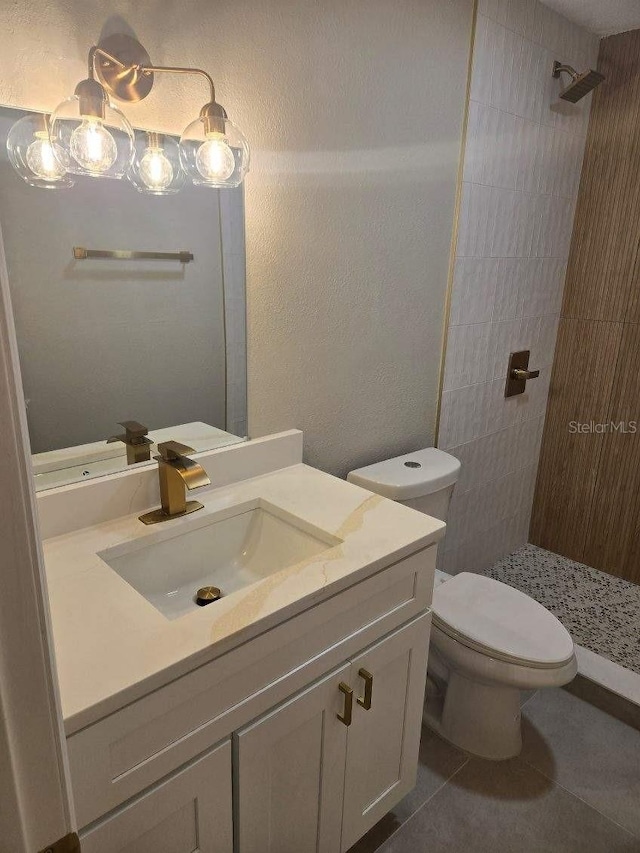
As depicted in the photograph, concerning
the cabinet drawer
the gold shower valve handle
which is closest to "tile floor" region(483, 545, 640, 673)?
the gold shower valve handle

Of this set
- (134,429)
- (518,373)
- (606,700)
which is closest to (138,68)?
(134,429)

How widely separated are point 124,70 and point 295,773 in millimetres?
1367

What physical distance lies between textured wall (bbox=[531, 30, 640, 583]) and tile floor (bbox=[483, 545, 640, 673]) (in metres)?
0.09

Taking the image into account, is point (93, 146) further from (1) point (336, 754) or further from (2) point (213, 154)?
(1) point (336, 754)

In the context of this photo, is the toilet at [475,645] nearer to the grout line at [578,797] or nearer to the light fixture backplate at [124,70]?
the grout line at [578,797]

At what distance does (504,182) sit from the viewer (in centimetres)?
202

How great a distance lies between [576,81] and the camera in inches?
78.2

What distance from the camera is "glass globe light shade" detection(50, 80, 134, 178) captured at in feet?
3.34

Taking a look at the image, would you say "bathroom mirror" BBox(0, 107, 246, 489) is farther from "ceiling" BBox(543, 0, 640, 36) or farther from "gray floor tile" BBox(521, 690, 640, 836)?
"ceiling" BBox(543, 0, 640, 36)

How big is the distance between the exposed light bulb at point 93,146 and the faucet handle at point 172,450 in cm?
56

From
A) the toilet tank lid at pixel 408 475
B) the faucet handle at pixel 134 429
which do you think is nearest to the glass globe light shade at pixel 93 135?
the faucet handle at pixel 134 429

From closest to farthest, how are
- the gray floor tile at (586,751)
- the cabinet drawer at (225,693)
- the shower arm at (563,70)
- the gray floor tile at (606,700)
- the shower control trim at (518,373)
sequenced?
the cabinet drawer at (225,693), the gray floor tile at (586,751), the gray floor tile at (606,700), the shower arm at (563,70), the shower control trim at (518,373)

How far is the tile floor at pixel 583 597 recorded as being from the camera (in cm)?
217

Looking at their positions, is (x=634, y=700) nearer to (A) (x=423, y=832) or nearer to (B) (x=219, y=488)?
(A) (x=423, y=832)
